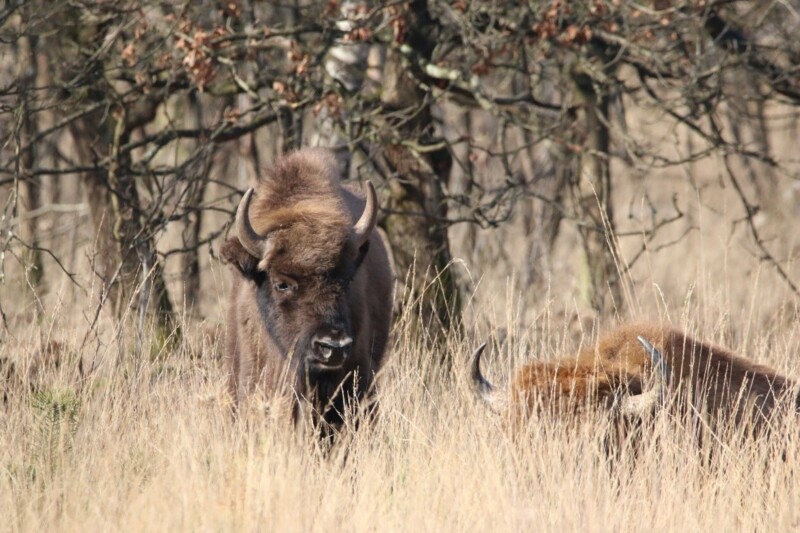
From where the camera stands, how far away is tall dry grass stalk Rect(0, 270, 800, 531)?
15.9 feet

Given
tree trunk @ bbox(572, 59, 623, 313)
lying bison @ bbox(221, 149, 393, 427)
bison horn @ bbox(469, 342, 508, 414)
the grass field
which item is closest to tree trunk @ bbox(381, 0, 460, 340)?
tree trunk @ bbox(572, 59, 623, 313)

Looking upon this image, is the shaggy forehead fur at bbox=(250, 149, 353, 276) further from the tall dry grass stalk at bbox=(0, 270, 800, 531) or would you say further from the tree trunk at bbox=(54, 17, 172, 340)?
the tree trunk at bbox=(54, 17, 172, 340)

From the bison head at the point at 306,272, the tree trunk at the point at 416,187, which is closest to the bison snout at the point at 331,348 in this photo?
the bison head at the point at 306,272

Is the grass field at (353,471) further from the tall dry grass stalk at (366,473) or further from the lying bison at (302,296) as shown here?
the lying bison at (302,296)

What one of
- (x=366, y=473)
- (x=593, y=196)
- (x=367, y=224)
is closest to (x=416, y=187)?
(x=593, y=196)

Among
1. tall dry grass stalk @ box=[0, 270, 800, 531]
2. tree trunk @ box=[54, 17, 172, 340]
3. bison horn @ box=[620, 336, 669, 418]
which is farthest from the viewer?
tree trunk @ box=[54, 17, 172, 340]

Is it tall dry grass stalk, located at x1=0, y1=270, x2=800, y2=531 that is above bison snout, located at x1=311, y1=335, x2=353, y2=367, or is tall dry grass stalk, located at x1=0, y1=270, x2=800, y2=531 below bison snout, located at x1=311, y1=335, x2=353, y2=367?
below

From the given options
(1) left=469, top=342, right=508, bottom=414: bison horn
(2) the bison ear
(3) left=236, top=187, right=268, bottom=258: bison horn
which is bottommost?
(1) left=469, top=342, right=508, bottom=414: bison horn

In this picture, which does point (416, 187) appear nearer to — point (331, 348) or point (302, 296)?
point (302, 296)

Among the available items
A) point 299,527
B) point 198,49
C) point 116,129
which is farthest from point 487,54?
point 299,527

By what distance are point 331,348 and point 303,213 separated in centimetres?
90

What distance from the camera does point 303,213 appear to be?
6.48 m

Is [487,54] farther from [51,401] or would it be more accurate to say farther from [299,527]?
[299,527]

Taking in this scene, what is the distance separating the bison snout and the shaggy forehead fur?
41 cm
